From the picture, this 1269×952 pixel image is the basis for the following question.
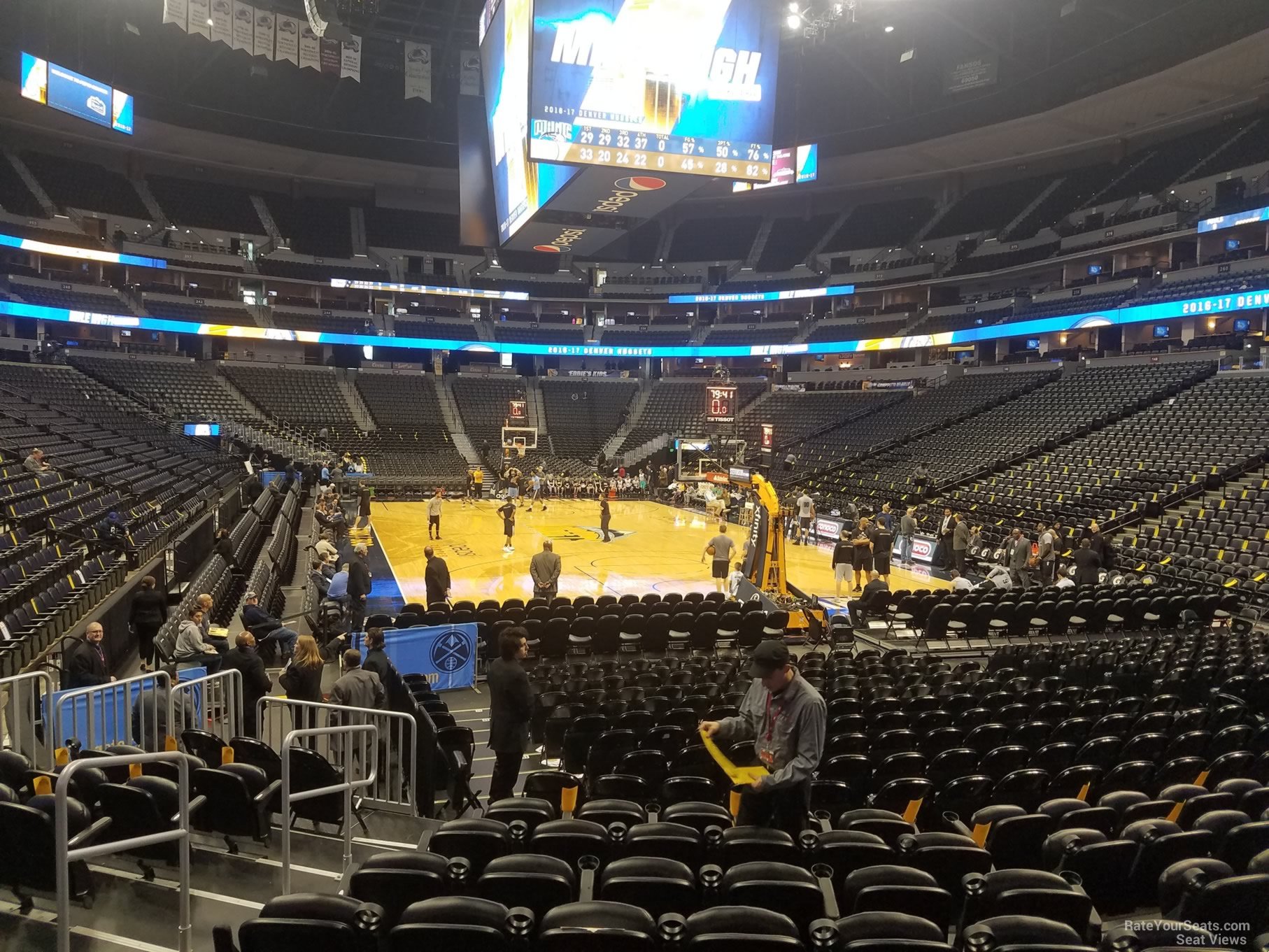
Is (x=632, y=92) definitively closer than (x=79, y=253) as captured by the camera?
Yes

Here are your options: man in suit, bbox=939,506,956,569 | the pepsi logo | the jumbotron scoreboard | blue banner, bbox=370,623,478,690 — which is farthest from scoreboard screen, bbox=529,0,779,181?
blue banner, bbox=370,623,478,690

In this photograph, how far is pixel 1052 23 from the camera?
3312 cm

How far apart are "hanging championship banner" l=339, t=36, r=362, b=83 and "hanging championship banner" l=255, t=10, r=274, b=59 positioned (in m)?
3.48

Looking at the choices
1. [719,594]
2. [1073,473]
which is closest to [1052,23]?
[1073,473]

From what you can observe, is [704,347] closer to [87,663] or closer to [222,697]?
[87,663]

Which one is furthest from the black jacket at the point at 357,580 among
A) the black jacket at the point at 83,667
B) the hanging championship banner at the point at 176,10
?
the hanging championship banner at the point at 176,10

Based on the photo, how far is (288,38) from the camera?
3203 centimetres

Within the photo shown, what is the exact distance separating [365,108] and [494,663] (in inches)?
1755

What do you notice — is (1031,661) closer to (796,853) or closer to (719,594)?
(719,594)

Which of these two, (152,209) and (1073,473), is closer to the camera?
(1073,473)

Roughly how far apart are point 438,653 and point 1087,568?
1263 centimetres

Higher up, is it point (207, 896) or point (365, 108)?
point (365, 108)

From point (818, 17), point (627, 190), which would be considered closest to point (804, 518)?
point (627, 190)

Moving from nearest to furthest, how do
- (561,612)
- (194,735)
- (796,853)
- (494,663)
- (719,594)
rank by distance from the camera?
(796,853) → (194,735) → (494,663) → (561,612) → (719,594)
